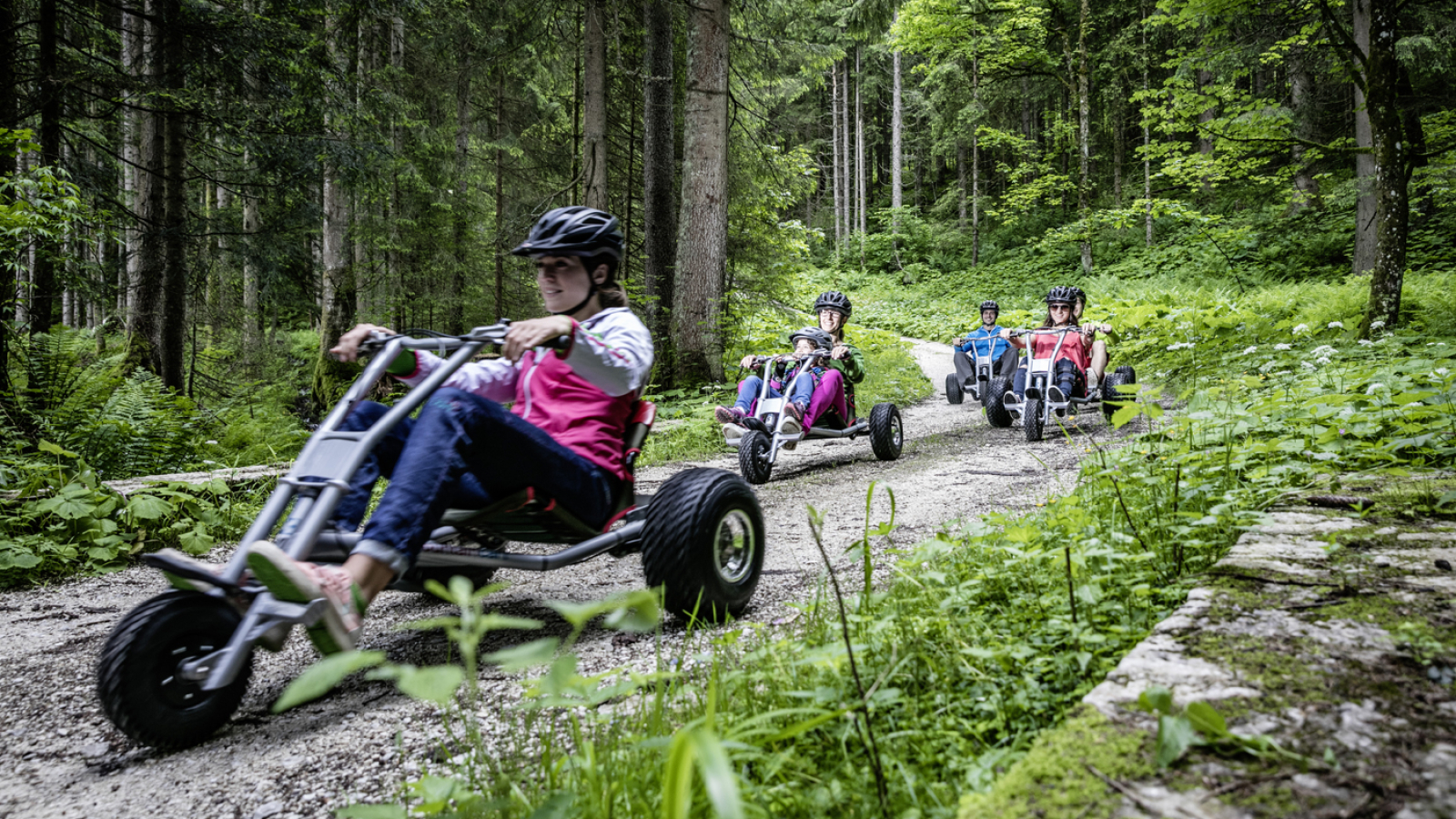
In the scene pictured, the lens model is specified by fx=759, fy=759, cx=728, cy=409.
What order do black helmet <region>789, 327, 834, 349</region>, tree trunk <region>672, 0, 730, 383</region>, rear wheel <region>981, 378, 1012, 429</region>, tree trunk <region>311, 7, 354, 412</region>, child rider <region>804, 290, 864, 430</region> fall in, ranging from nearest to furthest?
child rider <region>804, 290, 864, 430</region> → black helmet <region>789, 327, 834, 349</region> → rear wheel <region>981, 378, 1012, 429</region> → tree trunk <region>672, 0, 730, 383</region> → tree trunk <region>311, 7, 354, 412</region>

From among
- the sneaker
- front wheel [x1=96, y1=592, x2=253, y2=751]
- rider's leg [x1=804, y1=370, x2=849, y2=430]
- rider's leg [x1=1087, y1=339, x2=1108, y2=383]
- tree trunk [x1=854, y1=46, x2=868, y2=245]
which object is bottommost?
front wheel [x1=96, y1=592, x2=253, y2=751]

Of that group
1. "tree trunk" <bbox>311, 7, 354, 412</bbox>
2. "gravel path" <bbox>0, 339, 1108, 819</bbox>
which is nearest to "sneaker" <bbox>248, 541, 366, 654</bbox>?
"gravel path" <bbox>0, 339, 1108, 819</bbox>

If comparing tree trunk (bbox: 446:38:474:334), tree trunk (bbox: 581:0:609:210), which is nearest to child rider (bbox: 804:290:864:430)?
tree trunk (bbox: 581:0:609:210)

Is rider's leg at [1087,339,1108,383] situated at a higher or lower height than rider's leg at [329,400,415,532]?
higher

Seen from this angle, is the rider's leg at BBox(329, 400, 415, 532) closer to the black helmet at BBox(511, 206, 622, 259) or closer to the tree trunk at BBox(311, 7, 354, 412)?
the black helmet at BBox(511, 206, 622, 259)

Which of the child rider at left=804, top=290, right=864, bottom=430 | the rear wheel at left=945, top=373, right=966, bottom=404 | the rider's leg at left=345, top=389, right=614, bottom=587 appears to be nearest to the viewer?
the rider's leg at left=345, top=389, right=614, bottom=587

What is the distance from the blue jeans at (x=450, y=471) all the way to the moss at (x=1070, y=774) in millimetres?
1578

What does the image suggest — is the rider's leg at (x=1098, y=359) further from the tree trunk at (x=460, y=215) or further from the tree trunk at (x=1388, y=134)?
the tree trunk at (x=460, y=215)

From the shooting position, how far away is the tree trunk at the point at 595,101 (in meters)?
10.3

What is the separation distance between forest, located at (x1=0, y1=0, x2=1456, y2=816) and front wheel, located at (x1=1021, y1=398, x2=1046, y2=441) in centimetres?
121

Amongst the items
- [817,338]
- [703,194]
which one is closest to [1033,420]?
[817,338]

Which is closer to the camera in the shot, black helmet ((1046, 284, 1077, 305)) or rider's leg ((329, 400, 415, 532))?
rider's leg ((329, 400, 415, 532))

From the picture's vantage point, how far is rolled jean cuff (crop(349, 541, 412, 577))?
78.0 inches

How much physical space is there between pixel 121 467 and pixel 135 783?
5020 millimetres
